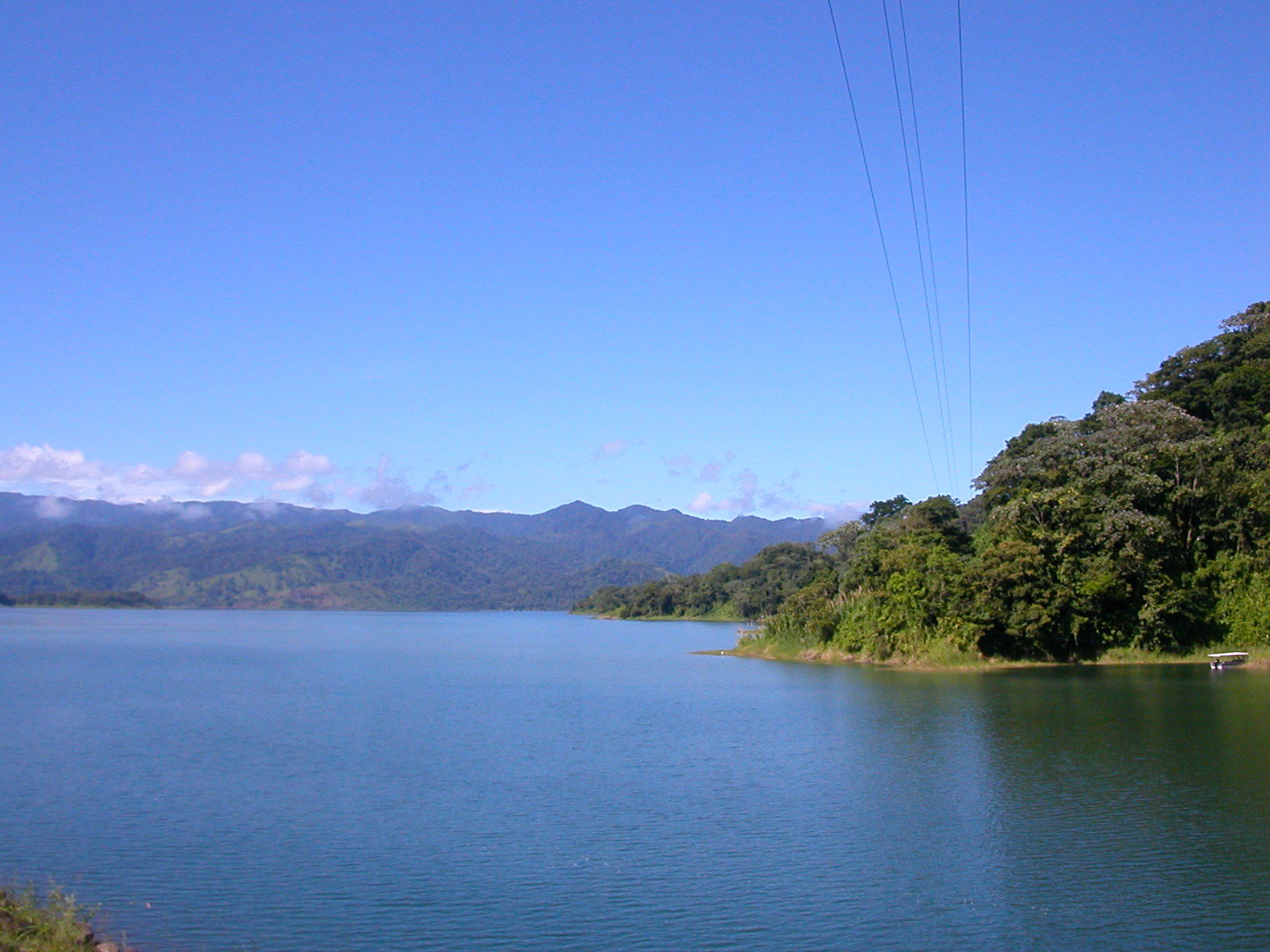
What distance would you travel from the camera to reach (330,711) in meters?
36.5

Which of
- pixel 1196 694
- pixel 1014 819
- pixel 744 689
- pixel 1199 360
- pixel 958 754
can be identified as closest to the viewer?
pixel 1014 819

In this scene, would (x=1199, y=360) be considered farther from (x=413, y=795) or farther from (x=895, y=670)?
(x=413, y=795)

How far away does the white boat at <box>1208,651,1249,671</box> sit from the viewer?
43.1 meters

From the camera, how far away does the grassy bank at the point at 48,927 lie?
454 inches

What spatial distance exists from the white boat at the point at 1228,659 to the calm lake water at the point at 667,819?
5.71 m

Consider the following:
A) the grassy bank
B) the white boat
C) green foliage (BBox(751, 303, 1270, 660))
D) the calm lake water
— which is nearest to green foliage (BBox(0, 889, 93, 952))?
the grassy bank

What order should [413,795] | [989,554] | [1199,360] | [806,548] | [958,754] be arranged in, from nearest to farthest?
[413,795] → [958,754] → [989,554] → [1199,360] → [806,548]

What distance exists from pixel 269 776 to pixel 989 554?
1302 inches

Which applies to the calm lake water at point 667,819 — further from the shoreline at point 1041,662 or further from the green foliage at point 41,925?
the shoreline at point 1041,662

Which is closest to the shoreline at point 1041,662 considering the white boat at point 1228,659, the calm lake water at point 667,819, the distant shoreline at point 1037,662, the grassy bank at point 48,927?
the distant shoreline at point 1037,662

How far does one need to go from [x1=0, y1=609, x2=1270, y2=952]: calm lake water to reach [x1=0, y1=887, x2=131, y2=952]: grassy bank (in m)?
0.94

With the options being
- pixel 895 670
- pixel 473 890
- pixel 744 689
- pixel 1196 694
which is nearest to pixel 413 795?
pixel 473 890

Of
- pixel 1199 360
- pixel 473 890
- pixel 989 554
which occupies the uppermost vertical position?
pixel 1199 360

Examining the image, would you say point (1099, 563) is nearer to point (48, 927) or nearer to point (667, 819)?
point (667, 819)
